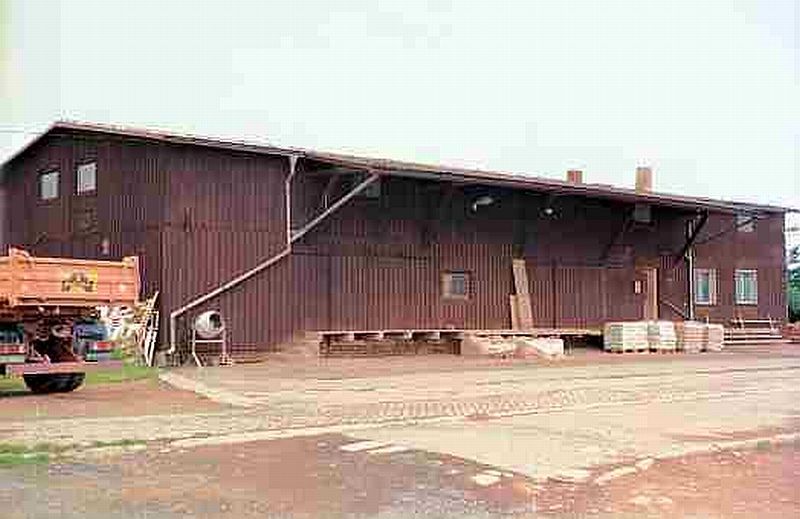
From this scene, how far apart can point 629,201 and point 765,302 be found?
32.5 feet

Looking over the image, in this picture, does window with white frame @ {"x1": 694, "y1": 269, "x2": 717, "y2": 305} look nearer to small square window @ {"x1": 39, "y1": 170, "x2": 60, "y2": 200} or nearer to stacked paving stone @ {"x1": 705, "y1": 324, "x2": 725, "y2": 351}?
stacked paving stone @ {"x1": 705, "y1": 324, "x2": 725, "y2": 351}

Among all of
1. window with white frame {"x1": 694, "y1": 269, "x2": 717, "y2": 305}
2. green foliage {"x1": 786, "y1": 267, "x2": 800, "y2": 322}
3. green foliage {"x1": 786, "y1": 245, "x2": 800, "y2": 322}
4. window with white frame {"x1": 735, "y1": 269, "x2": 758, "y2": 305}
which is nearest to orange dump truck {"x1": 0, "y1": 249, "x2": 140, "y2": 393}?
window with white frame {"x1": 694, "y1": 269, "x2": 717, "y2": 305}

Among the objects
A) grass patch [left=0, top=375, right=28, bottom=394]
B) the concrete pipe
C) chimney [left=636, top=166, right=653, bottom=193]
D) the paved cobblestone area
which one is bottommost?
the paved cobblestone area

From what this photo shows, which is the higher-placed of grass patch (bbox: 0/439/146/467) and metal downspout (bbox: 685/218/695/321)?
metal downspout (bbox: 685/218/695/321)

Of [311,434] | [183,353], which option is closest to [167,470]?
[311,434]

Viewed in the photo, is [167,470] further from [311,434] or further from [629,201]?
[629,201]

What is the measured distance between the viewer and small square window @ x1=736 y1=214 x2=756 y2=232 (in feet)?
123

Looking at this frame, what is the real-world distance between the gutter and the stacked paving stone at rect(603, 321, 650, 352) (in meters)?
10.0

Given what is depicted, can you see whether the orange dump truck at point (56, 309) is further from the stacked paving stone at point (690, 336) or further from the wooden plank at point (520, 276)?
the stacked paving stone at point (690, 336)

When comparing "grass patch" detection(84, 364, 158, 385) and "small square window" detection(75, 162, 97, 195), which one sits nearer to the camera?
"grass patch" detection(84, 364, 158, 385)

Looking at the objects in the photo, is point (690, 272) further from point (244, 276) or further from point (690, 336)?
point (244, 276)

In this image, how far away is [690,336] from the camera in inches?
1302

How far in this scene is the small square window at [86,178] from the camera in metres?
26.6

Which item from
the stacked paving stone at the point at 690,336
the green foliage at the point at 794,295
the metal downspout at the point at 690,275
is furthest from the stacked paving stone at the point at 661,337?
the green foliage at the point at 794,295
